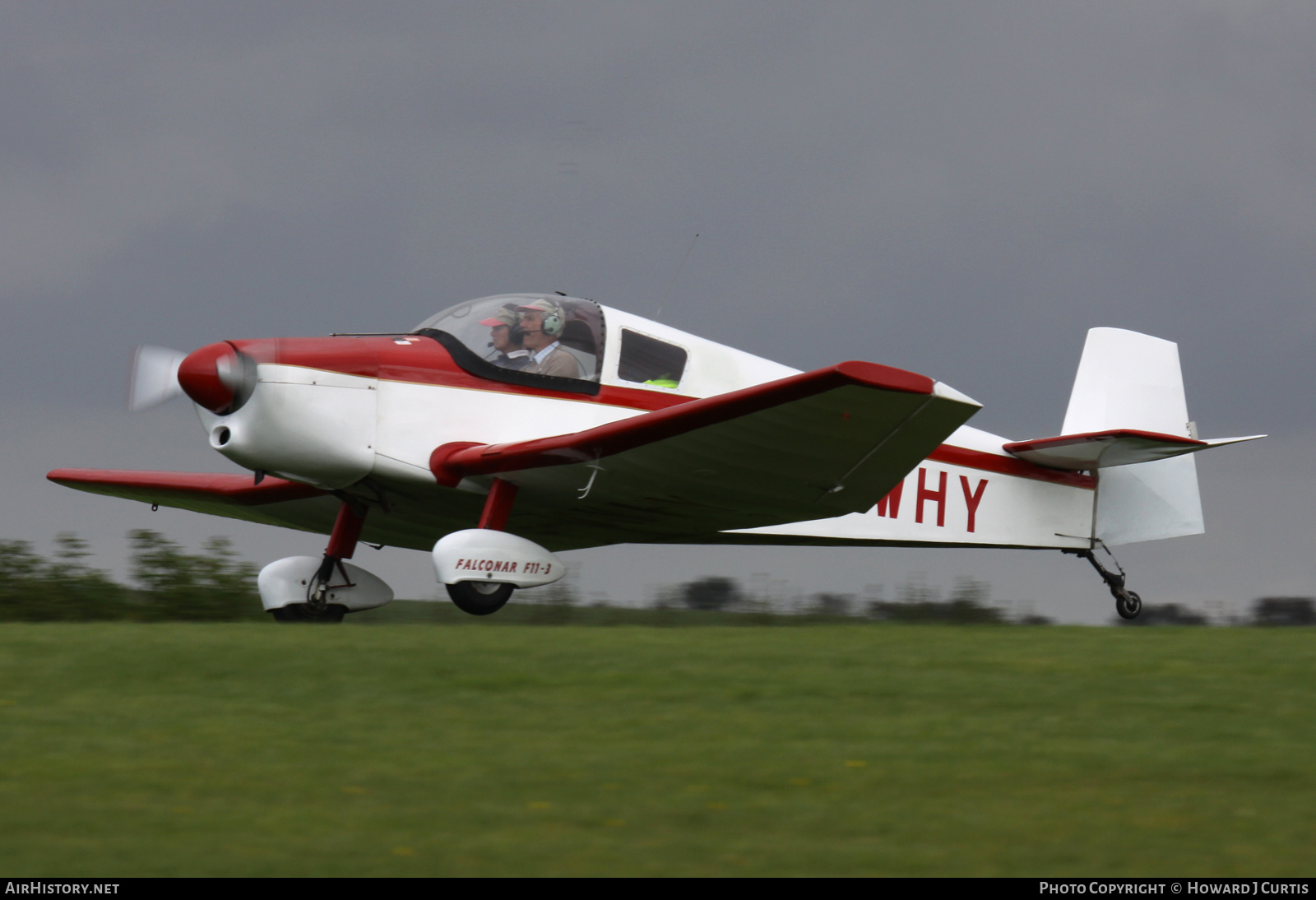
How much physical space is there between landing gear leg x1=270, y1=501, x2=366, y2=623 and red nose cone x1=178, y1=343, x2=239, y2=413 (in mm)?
1743

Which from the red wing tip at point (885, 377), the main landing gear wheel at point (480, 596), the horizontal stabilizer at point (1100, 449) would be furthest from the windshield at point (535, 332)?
the horizontal stabilizer at point (1100, 449)

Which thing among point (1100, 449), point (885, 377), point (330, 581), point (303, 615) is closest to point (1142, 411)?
point (1100, 449)

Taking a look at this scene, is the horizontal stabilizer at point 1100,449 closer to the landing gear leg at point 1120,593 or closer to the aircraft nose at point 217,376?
the landing gear leg at point 1120,593

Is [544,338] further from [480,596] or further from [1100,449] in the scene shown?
[1100,449]

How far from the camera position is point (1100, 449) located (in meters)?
12.5

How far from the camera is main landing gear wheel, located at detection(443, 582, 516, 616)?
Answer: 31.0 ft

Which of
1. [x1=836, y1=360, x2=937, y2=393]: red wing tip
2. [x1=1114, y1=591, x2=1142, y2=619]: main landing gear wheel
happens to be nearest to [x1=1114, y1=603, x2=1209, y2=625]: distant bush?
[x1=1114, y1=591, x2=1142, y2=619]: main landing gear wheel

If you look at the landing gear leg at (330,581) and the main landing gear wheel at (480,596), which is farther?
the landing gear leg at (330,581)

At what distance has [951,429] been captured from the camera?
350 inches

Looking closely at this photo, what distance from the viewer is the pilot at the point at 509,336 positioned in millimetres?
10352

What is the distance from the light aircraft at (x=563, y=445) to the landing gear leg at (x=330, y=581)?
2 cm

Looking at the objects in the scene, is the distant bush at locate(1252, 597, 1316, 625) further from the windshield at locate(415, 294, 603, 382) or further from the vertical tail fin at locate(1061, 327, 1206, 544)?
the windshield at locate(415, 294, 603, 382)

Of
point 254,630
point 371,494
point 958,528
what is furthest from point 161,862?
point 958,528

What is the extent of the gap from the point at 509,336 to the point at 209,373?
7.36ft
